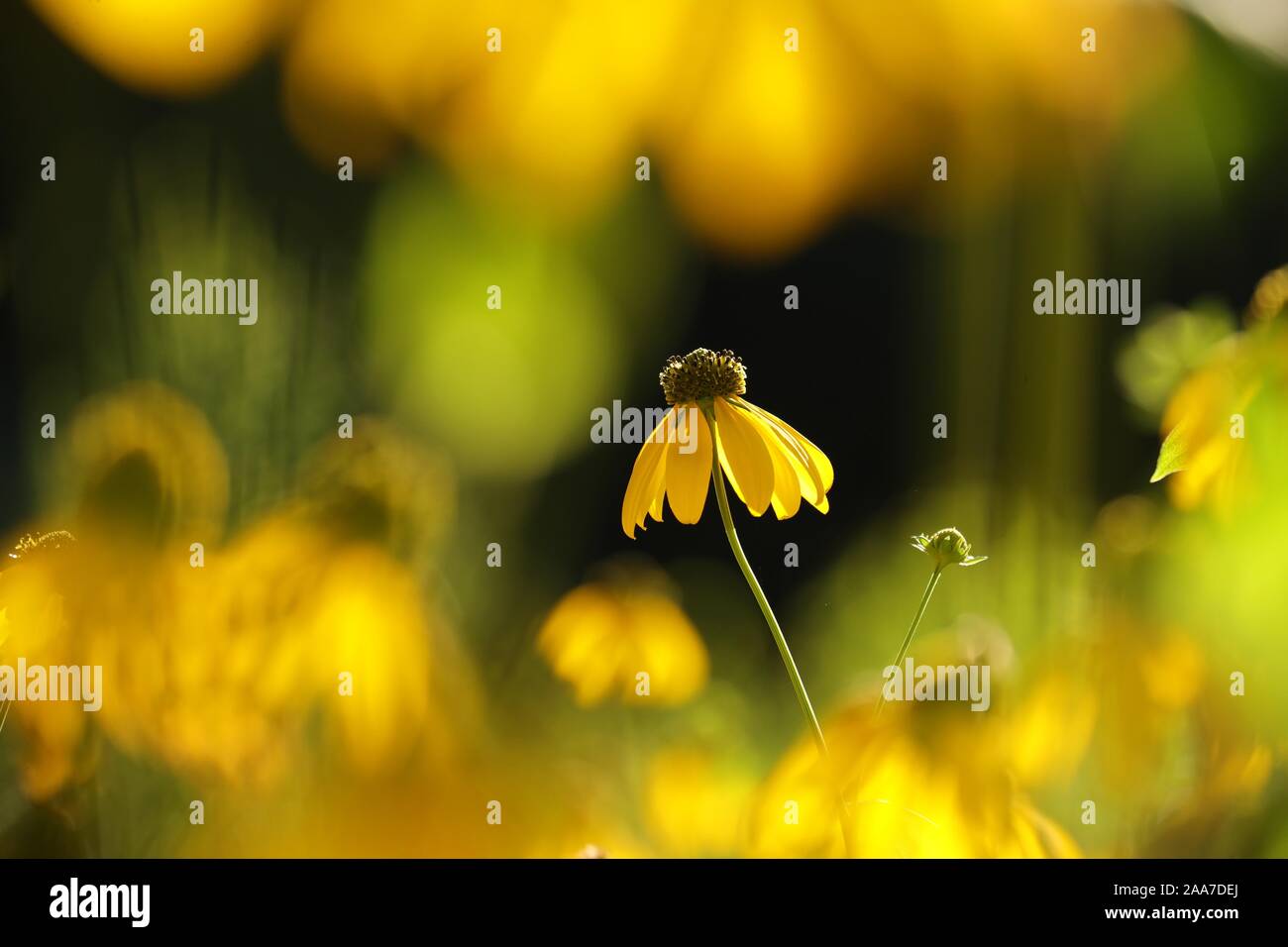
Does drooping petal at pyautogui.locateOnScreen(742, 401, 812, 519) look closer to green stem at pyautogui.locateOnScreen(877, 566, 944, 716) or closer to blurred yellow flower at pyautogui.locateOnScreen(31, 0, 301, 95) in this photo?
green stem at pyautogui.locateOnScreen(877, 566, 944, 716)

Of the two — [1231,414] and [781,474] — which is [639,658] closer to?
[781,474]

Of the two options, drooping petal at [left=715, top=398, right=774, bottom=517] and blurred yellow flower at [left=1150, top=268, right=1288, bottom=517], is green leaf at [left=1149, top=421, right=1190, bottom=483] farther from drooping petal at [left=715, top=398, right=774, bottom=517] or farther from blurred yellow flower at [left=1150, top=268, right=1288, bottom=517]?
drooping petal at [left=715, top=398, right=774, bottom=517]

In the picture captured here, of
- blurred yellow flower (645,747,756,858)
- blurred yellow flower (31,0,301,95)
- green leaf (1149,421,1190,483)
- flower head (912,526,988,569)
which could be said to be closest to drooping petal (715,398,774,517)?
flower head (912,526,988,569)

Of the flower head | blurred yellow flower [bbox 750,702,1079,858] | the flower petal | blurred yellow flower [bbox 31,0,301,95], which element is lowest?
blurred yellow flower [bbox 750,702,1079,858]

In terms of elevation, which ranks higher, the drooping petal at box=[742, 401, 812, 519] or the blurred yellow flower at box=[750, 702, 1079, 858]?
the drooping petal at box=[742, 401, 812, 519]

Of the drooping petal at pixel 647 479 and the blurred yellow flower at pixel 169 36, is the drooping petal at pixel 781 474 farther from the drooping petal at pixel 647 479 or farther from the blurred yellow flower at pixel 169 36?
the blurred yellow flower at pixel 169 36

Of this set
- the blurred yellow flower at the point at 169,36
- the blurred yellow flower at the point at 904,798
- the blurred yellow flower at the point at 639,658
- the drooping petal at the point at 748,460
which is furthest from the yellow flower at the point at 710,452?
the blurred yellow flower at the point at 169,36
